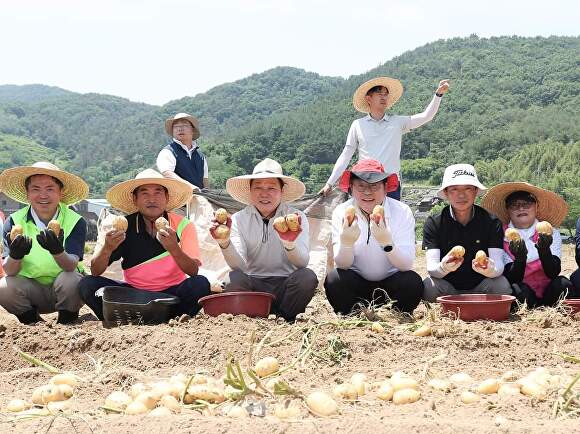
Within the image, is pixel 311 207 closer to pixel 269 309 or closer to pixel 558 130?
pixel 269 309

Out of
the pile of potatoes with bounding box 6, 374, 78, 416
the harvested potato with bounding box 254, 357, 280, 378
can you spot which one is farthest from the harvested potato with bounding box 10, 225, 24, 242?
the harvested potato with bounding box 254, 357, 280, 378

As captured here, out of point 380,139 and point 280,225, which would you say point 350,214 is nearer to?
point 280,225

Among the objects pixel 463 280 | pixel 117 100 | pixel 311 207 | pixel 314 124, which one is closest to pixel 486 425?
pixel 463 280

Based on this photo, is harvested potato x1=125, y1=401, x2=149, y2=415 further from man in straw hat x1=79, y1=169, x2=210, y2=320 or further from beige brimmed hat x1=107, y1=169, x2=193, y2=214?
beige brimmed hat x1=107, y1=169, x2=193, y2=214

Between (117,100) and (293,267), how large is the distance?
5835 inches

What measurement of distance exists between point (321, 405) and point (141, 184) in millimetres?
3090

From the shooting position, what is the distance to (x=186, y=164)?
Answer: 6.93 m

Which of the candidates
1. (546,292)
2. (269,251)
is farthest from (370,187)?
(546,292)

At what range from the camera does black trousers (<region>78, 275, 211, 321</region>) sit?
5051 millimetres

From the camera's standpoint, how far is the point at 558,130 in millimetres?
70312

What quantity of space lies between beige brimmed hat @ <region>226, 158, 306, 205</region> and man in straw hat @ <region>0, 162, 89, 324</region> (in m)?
1.17

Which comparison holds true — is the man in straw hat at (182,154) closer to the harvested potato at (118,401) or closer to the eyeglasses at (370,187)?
the eyeglasses at (370,187)

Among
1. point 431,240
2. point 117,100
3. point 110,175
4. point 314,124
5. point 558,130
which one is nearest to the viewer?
point 431,240

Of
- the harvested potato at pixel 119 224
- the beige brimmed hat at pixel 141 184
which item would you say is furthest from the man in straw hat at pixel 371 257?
the harvested potato at pixel 119 224
